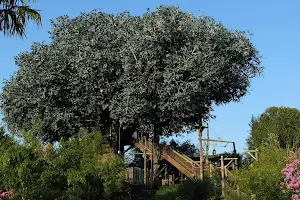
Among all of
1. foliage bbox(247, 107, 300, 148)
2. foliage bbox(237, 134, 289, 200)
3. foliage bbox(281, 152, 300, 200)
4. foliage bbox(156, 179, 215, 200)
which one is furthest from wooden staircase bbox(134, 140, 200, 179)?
foliage bbox(247, 107, 300, 148)

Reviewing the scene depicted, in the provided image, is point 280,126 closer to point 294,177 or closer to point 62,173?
point 294,177

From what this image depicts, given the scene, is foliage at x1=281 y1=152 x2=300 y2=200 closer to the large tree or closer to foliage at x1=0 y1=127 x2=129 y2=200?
foliage at x1=0 y1=127 x2=129 y2=200

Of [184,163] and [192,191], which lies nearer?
[192,191]

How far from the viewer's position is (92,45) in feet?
103

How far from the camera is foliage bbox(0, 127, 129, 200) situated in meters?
20.0

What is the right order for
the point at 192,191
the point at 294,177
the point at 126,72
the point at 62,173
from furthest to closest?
the point at 126,72
the point at 62,173
the point at 192,191
the point at 294,177

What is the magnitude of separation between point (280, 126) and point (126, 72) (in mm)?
25724

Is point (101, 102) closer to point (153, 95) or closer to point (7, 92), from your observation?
point (153, 95)

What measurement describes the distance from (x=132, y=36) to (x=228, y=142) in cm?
1107

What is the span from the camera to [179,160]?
3212cm

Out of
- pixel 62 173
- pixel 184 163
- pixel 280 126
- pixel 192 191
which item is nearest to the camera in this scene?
pixel 192 191

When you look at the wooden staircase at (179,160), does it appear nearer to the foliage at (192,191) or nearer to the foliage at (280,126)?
the foliage at (192,191)

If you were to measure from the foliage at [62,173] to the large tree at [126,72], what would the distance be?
8.86 m

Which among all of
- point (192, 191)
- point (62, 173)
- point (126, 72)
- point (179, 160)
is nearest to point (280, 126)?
point (179, 160)
